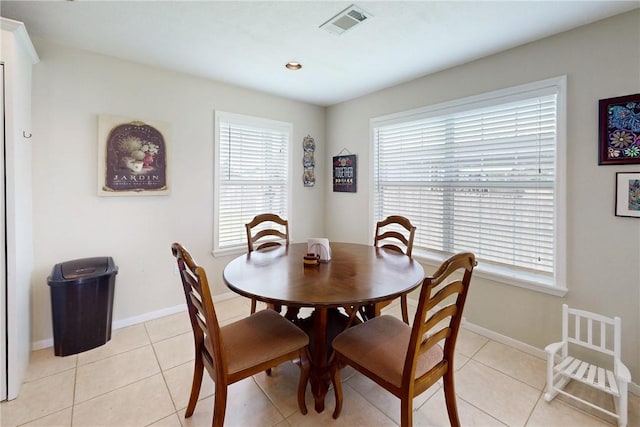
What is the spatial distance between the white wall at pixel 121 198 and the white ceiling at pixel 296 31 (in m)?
0.22

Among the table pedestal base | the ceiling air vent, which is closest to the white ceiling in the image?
the ceiling air vent

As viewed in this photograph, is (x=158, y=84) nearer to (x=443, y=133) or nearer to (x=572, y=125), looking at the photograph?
(x=443, y=133)

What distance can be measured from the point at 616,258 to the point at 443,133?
5.34 feet

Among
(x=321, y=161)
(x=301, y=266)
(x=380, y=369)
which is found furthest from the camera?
(x=321, y=161)

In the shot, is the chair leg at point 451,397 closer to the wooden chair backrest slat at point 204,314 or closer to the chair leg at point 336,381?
the chair leg at point 336,381

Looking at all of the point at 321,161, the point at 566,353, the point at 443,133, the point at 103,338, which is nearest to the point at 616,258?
the point at 566,353

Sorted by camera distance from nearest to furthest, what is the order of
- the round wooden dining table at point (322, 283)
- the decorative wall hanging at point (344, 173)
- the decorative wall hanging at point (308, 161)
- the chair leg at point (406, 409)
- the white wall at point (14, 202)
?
the chair leg at point (406, 409)
the round wooden dining table at point (322, 283)
the white wall at point (14, 202)
the decorative wall hanging at point (344, 173)
the decorative wall hanging at point (308, 161)

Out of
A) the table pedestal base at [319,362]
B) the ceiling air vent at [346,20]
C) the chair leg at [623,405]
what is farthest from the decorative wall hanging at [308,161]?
the chair leg at [623,405]

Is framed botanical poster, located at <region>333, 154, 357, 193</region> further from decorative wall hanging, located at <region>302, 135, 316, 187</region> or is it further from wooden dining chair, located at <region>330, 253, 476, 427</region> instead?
wooden dining chair, located at <region>330, 253, 476, 427</region>

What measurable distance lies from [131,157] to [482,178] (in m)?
3.14

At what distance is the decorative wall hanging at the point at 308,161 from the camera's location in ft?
13.2

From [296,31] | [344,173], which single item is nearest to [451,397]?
[296,31]

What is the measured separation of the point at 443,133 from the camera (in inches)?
116

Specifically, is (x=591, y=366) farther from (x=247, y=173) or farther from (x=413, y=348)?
(x=247, y=173)
